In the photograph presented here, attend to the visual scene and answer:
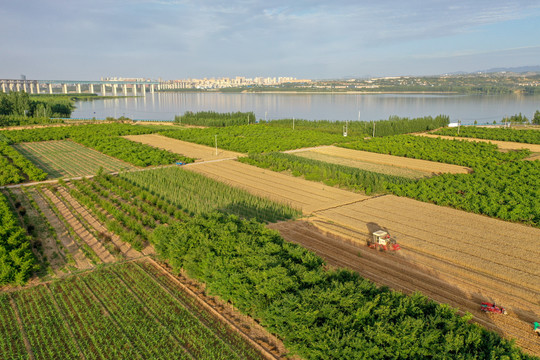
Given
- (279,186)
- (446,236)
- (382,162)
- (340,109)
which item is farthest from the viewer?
(340,109)

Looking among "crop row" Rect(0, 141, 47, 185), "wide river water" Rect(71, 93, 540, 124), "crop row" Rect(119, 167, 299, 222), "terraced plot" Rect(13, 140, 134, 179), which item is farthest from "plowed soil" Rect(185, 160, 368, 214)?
"wide river water" Rect(71, 93, 540, 124)

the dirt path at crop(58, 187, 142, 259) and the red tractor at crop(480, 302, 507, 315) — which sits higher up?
the dirt path at crop(58, 187, 142, 259)

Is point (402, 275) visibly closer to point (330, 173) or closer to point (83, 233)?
point (83, 233)

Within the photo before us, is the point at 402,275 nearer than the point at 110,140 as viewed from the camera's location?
Yes

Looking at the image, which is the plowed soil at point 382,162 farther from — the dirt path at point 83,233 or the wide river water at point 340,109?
the wide river water at point 340,109

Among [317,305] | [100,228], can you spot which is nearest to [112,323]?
[317,305]

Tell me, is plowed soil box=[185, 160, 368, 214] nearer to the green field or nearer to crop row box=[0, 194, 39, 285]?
the green field
